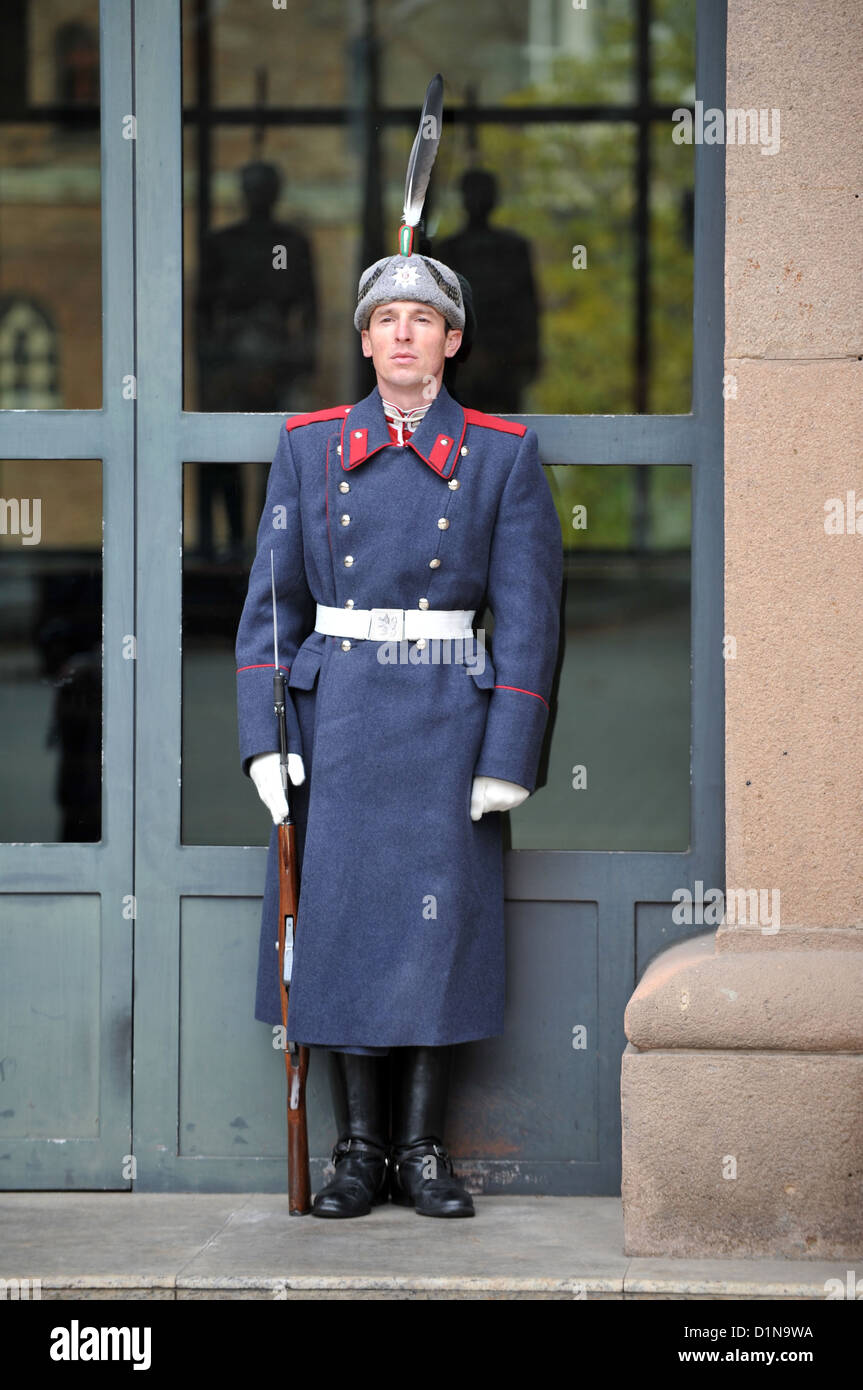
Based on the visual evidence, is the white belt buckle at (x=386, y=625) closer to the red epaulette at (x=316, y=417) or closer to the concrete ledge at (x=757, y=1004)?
the red epaulette at (x=316, y=417)

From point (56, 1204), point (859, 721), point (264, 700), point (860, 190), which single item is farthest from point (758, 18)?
point (56, 1204)

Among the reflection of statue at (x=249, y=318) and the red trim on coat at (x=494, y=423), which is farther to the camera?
the reflection of statue at (x=249, y=318)

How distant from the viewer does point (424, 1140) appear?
435 cm

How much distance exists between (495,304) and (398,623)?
812mm

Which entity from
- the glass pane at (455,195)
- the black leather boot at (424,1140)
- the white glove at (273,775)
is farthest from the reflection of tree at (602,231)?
the black leather boot at (424,1140)

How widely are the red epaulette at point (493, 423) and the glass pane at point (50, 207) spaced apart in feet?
2.92

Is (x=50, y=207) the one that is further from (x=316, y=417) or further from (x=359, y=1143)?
(x=359, y=1143)

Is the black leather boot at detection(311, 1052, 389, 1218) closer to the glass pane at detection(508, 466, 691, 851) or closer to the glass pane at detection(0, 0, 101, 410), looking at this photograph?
the glass pane at detection(508, 466, 691, 851)

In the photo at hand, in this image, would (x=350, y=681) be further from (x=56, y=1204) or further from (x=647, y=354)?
(x=56, y=1204)

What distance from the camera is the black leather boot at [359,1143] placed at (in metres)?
4.29

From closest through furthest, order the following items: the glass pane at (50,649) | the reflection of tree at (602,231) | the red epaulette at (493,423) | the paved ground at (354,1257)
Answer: the paved ground at (354,1257) < the red epaulette at (493,423) < the reflection of tree at (602,231) < the glass pane at (50,649)

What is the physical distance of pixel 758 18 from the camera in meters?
4.13

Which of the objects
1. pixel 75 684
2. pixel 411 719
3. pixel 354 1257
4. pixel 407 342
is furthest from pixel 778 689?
pixel 75 684

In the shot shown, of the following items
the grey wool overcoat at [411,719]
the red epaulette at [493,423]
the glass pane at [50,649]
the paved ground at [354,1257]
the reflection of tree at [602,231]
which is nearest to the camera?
the paved ground at [354,1257]
